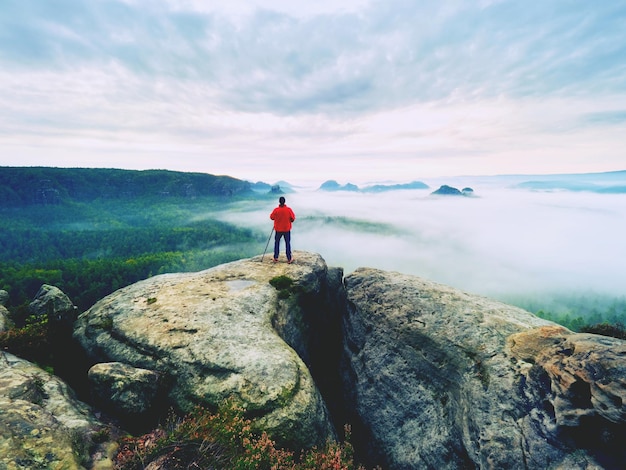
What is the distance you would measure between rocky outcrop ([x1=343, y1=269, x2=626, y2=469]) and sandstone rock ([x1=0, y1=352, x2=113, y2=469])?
14.0 m

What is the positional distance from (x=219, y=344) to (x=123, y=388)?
439cm

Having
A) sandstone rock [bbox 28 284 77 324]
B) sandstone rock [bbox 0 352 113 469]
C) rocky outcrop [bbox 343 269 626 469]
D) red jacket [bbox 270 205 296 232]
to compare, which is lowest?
rocky outcrop [bbox 343 269 626 469]

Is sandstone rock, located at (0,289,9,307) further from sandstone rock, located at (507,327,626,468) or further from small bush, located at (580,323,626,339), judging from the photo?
small bush, located at (580,323,626,339)

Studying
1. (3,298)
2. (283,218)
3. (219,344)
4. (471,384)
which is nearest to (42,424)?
(219,344)

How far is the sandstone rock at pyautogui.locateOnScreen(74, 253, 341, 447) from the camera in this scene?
1285 cm

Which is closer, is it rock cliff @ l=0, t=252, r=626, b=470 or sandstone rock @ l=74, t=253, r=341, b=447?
rock cliff @ l=0, t=252, r=626, b=470

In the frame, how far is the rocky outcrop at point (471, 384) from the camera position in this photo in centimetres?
1093

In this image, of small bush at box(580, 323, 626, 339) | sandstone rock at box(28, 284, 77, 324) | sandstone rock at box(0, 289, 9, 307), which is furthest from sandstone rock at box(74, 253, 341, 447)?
small bush at box(580, 323, 626, 339)

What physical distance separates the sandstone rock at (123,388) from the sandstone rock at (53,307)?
678cm

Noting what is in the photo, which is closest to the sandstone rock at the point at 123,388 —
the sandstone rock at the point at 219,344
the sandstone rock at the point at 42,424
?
the sandstone rock at the point at 42,424

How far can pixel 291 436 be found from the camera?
12.2m

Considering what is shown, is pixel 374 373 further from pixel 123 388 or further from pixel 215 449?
pixel 123 388

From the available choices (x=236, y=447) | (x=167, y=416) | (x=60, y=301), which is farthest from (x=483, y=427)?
(x=60, y=301)

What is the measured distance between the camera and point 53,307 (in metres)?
16.7
